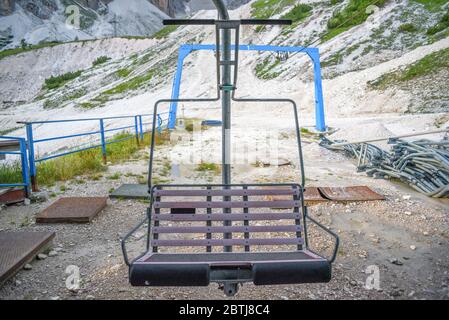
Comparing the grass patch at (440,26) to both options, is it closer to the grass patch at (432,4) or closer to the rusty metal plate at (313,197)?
the grass patch at (432,4)

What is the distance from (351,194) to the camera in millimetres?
5516

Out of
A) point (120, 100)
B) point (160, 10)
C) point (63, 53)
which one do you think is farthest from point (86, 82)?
point (160, 10)

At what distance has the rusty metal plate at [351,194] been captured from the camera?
5289mm

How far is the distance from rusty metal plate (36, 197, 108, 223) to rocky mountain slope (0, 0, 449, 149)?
55.6 ft

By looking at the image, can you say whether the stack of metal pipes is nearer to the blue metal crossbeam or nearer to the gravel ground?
the gravel ground

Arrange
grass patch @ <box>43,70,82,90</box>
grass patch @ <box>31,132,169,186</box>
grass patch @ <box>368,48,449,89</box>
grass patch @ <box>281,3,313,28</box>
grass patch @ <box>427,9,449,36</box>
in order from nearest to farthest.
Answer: grass patch @ <box>31,132,169,186</box>
grass patch @ <box>368,48,449,89</box>
grass patch @ <box>427,9,449,36</box>
grass patch @ <box>281,3,313,28</box>
grass patch @ <box>43,70,82,90</box>

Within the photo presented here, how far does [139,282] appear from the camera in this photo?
7.14 feet

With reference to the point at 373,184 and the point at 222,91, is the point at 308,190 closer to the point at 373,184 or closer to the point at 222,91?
the point at 373,184

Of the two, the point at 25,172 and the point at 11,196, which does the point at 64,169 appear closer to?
the point at 25,172

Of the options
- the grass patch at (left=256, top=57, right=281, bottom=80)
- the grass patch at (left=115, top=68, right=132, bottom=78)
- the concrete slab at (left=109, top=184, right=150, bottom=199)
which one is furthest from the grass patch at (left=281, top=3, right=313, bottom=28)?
the concrete slab at (left=109, top=184, right=150, bottom=199)

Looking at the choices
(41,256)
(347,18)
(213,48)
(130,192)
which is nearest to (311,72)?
(347,18)

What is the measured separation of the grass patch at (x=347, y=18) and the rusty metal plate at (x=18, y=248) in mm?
33744

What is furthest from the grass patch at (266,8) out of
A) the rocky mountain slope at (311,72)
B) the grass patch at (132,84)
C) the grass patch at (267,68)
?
the grass patch at (132,84)

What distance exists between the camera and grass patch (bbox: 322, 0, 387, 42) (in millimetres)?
33906
